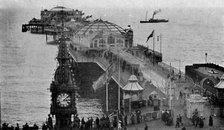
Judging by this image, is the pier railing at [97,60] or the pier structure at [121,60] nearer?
the pier structure at [121,60]

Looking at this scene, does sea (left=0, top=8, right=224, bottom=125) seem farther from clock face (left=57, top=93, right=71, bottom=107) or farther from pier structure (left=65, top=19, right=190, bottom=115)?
clock face (left=57, top=93, right=71, bottom=107)

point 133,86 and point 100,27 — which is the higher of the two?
point 100,27

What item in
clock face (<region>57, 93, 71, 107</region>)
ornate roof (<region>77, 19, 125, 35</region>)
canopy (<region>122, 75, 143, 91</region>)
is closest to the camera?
clock face (<region>57, 93, 71, 107</region>)

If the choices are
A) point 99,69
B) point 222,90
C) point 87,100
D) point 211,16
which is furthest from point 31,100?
point 211,16

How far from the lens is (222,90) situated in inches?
908

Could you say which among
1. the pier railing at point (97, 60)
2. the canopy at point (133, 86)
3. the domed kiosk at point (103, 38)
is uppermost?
the domed kiosk at point (103, 38)

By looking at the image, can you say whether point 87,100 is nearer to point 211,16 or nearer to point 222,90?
point 222,90

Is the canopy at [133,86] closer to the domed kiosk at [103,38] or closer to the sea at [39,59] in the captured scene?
the sea at [39,59]

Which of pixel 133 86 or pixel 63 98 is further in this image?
pixel 133 86

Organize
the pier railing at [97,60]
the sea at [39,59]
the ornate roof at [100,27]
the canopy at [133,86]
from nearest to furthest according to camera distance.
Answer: the canopy at [133,86], the sea at [39,59], the pier railing at [97,60], the ornate roof at [100,27]

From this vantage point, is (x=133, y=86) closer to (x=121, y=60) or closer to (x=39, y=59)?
(x=121, y=60)

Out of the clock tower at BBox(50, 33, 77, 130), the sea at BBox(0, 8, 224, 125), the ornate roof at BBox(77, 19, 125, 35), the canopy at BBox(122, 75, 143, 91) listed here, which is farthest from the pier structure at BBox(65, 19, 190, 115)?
the clock tower at BBox(50, 33, 77, 130)

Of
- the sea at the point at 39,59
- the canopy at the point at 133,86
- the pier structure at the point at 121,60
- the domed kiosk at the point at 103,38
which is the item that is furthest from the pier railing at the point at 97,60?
the canopy at the point at 133,86

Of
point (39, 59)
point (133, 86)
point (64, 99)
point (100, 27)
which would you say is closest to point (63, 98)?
point (64, 99)
